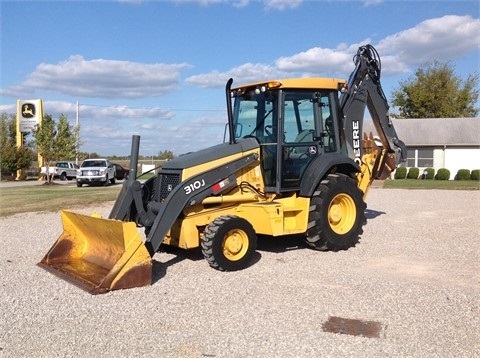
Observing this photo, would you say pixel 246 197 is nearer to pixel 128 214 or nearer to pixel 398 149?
pixel 128 214

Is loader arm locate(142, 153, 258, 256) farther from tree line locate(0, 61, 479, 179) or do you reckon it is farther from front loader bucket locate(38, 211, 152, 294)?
tree line locate(0, 61, 479, 179)

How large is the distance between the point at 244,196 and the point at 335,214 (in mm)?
1766

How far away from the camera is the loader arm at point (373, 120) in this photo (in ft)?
32.9

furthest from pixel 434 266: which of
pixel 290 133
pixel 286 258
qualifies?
pixel 290 133

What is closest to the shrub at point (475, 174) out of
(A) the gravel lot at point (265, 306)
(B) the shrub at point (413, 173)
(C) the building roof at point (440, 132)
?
(C) the building roof at point (440, 132)

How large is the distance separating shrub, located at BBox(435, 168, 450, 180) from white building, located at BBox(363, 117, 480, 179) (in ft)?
5.41

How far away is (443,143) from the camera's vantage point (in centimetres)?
3781

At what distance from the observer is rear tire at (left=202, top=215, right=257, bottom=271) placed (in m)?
7.40

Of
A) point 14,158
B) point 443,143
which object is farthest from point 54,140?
point 443,143

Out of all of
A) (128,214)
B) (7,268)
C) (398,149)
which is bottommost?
(7,268)

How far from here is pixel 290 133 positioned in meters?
8.59

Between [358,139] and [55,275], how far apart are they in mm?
5871

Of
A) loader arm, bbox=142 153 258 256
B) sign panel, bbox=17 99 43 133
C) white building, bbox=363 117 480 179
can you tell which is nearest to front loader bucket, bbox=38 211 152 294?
loader arm, bbox=142 153 258 256

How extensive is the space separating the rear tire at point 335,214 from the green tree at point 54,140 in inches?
1242
